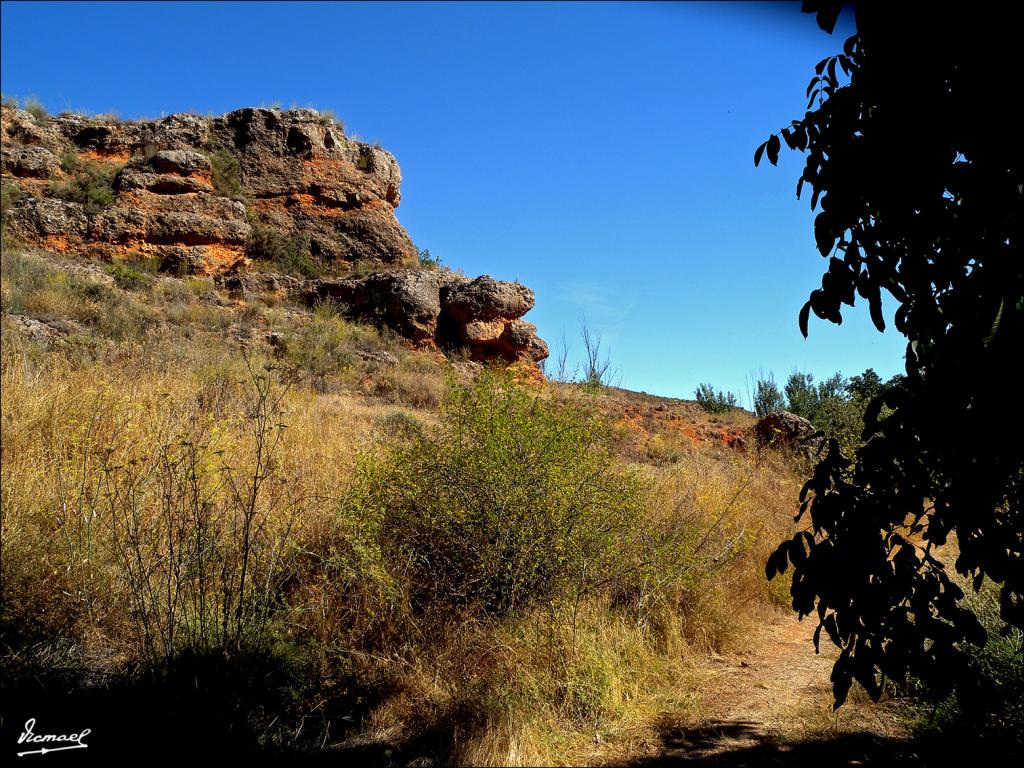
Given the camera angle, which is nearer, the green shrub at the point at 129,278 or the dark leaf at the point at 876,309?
the dark leaf at the point at 876,309

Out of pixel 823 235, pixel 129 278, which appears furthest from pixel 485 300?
pixel 823 235

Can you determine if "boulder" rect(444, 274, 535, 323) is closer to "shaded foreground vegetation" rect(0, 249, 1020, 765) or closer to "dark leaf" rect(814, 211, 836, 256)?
"shaded foreground vegetation" rect(0, 249, 1020, 765)

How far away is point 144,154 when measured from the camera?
18.5 meters

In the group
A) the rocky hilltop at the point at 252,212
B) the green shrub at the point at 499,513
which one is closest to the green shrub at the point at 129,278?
the rocky hilltop at the point at 252,212

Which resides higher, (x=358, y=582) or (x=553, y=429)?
(x=553, y=429)

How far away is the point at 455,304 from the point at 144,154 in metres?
10.3

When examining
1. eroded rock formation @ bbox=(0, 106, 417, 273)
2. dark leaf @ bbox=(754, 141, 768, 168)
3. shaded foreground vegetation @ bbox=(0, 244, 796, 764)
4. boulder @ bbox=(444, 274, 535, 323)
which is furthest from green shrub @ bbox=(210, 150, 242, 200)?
dark leaf @ bbox=(754, 141, 768, 168)

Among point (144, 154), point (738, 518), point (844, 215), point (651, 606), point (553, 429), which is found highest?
point (144, 154)

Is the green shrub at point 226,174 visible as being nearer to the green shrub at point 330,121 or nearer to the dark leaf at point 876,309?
the green shrub at point 330,121

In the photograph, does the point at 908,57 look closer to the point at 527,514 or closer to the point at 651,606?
the point at 527,514

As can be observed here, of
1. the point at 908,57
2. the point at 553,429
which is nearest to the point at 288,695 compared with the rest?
the point at 553,429

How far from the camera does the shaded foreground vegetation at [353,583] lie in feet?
9.66

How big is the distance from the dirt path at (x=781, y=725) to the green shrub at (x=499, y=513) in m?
0.94

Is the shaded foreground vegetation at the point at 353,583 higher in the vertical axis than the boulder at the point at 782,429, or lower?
lower
